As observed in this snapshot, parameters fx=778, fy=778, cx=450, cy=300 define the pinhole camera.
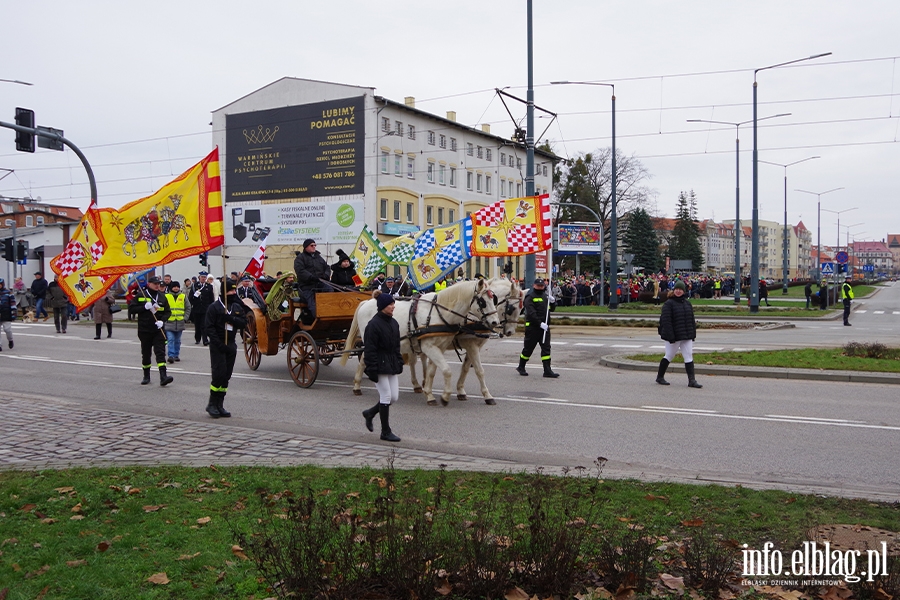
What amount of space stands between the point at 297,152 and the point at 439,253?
130 ft

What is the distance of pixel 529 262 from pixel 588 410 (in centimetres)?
1567

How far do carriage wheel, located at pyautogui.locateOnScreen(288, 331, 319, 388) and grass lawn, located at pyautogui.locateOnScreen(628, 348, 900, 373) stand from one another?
734 centimetres

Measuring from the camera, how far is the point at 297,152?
5819 cm

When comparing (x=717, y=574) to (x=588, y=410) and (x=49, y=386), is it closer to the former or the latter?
(x=588, y=410)

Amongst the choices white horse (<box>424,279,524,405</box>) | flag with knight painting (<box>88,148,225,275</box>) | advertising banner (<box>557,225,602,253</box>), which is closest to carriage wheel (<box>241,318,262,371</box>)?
flag with knight painting (<box>88,148,225,275</box>)

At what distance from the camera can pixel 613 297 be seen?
3722 cm

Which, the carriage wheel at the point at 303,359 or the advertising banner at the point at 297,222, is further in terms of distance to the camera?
the advertising banner at the point at 297,222

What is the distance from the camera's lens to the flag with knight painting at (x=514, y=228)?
17.4m

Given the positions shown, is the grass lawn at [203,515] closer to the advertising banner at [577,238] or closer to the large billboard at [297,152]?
the large billboard at [297,152]

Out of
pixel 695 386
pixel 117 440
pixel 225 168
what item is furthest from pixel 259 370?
pixel 225 168

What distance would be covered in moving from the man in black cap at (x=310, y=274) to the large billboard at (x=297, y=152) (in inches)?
1702

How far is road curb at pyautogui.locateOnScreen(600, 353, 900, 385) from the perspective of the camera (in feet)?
45.8

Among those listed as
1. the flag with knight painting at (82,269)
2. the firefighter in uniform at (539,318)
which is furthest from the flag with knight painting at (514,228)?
the flag with knight painting at (82,269)

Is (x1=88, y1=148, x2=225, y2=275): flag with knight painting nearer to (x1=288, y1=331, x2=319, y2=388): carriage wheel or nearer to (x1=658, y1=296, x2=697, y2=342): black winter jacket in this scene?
(x1=288, y1=331, x2=319, y2=388): carriage wheel
